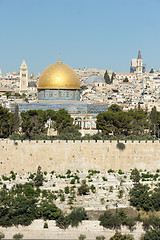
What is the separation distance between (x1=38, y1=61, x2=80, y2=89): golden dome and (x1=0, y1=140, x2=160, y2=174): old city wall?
17.6 meters

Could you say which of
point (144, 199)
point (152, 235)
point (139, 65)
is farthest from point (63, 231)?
point (139, 65)

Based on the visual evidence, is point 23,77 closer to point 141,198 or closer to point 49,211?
point 141,198

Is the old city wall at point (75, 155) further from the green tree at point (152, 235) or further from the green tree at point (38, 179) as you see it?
the green tree at point (152, 235)

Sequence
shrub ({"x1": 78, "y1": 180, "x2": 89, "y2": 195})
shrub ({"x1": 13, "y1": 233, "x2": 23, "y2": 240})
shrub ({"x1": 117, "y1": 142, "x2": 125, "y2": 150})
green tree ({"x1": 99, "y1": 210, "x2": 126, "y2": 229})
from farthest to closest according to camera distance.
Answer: shrub ({"x1": 117, "y1": 142, "x2": 125, "y2": 150}) < shrub ({"x1": 78, "y1": 180, "x2": 89, "y2": 195}) < green tree ({"x1": 99, "y1": 210, "x2": 126, "y2": 229}) < shrub ({"x1": 13, "y1": 233, "x2": 23, "y2": 240})

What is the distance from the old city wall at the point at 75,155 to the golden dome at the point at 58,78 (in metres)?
Result: 17.6

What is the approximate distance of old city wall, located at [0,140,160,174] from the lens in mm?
22656

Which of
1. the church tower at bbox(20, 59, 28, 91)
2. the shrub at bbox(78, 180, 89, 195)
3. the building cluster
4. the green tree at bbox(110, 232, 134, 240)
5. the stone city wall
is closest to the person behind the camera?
the green tree at bbox(110, 232, 134, 240)

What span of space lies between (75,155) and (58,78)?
1769cm

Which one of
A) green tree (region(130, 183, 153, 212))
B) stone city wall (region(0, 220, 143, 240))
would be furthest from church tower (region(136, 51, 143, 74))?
stone city wall (region(0, 220, 143, 240))

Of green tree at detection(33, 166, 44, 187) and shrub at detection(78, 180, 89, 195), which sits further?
green tree at detection(33, 166, 44, 187)

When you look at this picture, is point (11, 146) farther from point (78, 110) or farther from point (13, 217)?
point (78, 110)

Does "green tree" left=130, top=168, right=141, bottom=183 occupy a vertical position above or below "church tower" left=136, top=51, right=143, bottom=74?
below

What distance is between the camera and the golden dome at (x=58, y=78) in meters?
40.0

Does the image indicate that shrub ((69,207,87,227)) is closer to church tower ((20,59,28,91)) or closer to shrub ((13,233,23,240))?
shrub ((13,233,23,240))
